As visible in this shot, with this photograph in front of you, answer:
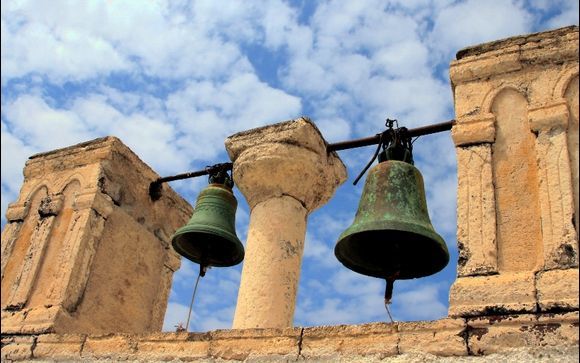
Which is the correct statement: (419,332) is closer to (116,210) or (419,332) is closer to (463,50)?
(463,50)

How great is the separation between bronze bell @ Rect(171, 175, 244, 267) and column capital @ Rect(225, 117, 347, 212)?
22 centimetres

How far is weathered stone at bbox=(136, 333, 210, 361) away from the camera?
4098mm

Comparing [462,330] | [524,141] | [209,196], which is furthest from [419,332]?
[209,196]

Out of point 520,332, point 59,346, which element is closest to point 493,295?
point 520,332

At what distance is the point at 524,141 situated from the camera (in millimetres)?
3863

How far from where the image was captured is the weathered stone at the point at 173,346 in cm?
410

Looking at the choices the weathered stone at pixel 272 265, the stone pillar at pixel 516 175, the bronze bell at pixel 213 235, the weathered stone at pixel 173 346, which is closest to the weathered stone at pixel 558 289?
the stone pillar at pixel 516 175

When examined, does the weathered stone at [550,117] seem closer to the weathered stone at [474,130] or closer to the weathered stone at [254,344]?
the weathered stone at [474,130]

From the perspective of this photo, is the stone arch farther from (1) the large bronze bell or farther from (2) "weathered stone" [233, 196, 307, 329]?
(2) "weathered stone" [233, 196, 307, 329]

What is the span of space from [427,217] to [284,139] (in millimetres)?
1378

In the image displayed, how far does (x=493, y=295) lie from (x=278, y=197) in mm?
2001

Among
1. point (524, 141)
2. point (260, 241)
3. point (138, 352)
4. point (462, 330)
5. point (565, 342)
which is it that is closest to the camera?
point (565, 342)

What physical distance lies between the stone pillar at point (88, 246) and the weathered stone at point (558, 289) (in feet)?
10.8

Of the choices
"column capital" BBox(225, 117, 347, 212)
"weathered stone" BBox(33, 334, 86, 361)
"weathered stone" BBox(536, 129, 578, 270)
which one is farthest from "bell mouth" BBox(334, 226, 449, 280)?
"weathered stone" BBox(33, 334, 86, 361)
